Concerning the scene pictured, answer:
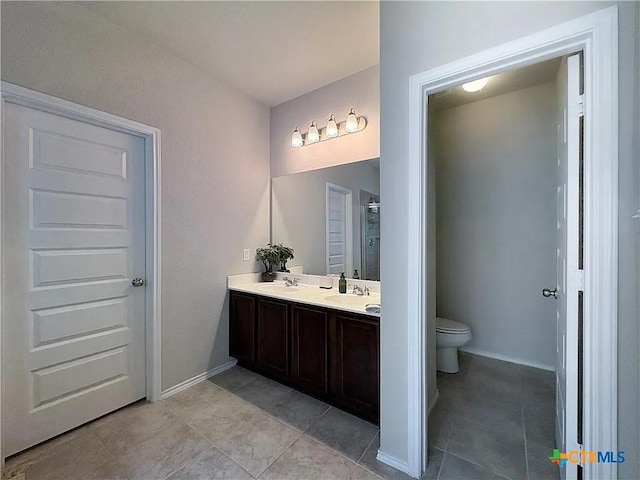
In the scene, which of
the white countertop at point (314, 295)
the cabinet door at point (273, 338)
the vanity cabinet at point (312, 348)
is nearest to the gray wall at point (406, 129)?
the vanity cabinet at point (312, 348)

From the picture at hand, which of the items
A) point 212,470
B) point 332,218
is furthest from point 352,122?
point 212,470

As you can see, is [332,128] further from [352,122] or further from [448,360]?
[448,360]

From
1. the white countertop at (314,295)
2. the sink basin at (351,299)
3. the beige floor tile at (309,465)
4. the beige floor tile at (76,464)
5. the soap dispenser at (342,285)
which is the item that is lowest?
the beige floor tile at (76,464)

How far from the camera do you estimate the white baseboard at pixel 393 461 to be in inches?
58.0

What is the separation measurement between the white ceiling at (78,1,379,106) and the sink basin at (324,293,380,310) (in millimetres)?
1936

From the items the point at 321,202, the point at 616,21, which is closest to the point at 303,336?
the point at 321,202

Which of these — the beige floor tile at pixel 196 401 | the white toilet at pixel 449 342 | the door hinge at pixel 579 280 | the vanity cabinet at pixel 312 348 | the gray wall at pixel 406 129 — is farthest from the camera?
the white toilet at pixel 449 342

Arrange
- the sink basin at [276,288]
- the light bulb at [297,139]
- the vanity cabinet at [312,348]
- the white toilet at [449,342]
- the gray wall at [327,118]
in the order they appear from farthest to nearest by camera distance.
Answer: the light bulb at [297,139] < the sink basin at [276,288] < the white toilet at [449,342] < the gray wall at [327,118] < the vanity cabinet at [312,348]

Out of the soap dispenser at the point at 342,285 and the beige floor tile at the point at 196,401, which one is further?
the soap dispenser at the point at 342,285

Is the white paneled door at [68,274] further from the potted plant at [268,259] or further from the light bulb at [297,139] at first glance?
the light bulb at [297,139]

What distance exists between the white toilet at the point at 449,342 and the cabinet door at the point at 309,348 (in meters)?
1.14

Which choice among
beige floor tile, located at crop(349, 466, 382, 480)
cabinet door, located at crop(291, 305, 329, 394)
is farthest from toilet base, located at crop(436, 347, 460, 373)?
beige floor tile, located at crop(349, 466, 382, 480)

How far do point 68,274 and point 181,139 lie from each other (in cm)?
125

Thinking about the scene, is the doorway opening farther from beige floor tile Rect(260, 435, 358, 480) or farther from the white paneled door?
the white paneled door
